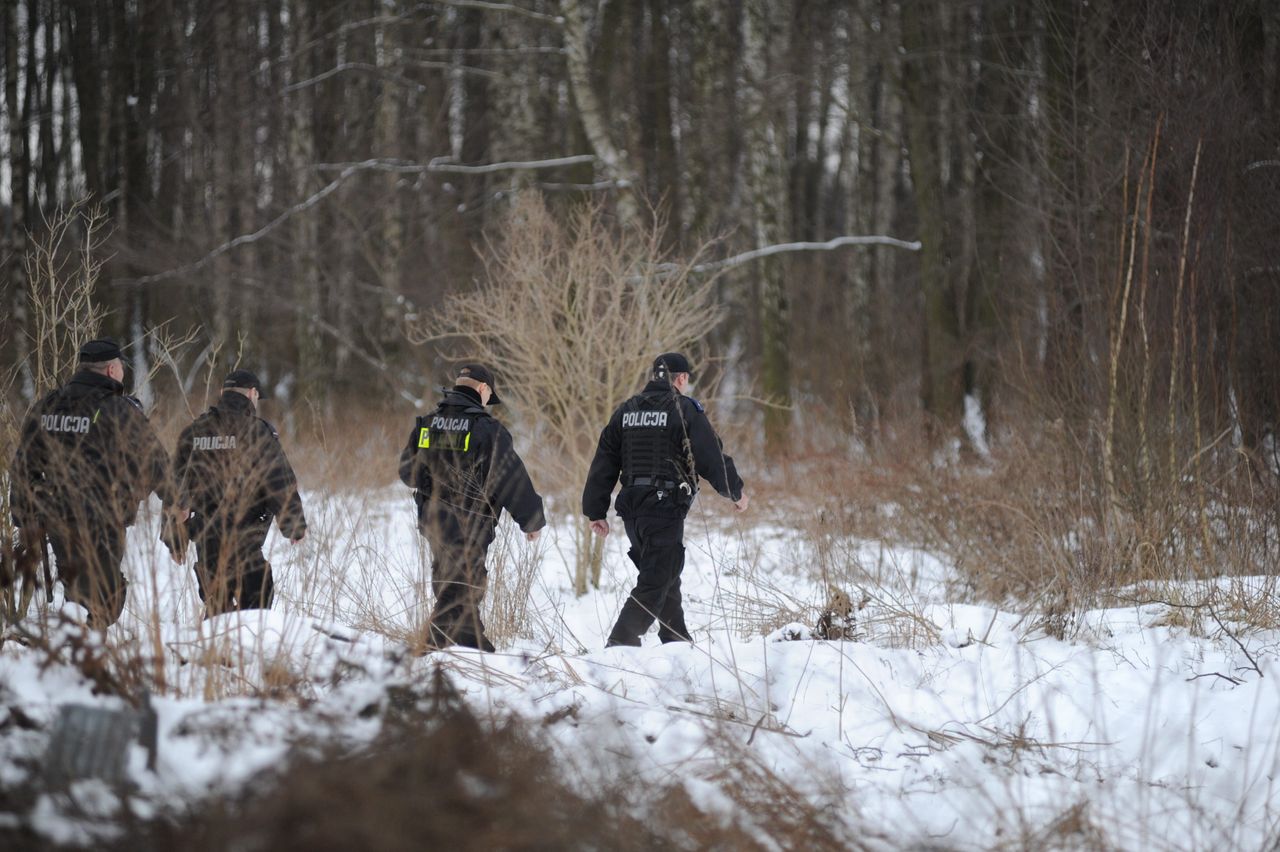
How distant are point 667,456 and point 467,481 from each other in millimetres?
1112

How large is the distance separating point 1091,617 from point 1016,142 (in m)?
8.47

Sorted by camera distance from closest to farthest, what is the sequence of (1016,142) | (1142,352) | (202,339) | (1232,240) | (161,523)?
(161,523)
(1142,352)
(1232,240)
(1016,142)
(202,339)

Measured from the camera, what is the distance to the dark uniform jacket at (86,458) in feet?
12.3

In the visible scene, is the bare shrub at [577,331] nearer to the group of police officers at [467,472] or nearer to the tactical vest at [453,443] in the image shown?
the group of police officers at [467,472]

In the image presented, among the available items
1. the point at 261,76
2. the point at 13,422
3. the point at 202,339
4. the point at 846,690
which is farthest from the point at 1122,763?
the point at 202,339

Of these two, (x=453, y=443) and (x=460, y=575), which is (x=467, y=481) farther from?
(x=460, y=575)

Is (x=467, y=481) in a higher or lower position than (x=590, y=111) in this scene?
lower

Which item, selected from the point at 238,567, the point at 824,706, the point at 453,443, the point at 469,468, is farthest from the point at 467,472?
the point at 824,706

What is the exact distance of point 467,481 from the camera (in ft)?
17.1

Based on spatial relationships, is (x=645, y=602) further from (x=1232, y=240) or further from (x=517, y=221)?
(x=1232, y=240)

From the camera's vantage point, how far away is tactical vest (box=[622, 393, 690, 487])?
5660mm

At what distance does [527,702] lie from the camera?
4.14m

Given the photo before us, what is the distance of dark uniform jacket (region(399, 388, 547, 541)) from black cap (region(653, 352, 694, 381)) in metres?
0.92

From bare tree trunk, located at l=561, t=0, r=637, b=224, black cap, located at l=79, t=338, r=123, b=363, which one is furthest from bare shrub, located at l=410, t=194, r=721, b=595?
bare tree trunk, located at l=561, t=0, r=637, b=224
